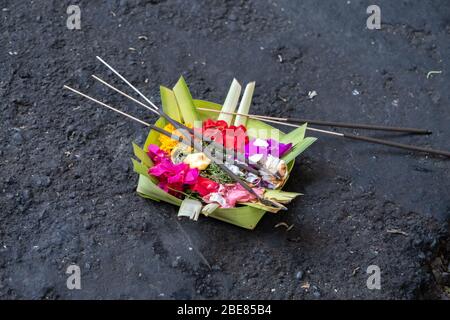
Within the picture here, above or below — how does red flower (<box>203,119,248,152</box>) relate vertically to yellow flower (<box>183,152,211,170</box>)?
above

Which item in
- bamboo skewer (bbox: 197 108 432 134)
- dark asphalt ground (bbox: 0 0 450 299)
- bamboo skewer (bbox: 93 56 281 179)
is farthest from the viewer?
bamboo skewer (bbox: 197 108 432 134)

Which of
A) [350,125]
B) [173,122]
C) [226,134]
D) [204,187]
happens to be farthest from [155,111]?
[350,125]

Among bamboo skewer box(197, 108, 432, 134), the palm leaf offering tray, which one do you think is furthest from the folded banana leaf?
bamboo skewer box(197, 108, 432, 134)

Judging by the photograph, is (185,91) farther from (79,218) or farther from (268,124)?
(79,218)

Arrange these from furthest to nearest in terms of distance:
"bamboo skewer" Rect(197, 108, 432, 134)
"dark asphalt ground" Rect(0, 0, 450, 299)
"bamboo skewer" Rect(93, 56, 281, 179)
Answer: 1. "bamboo skewer" Rect(197, 108, 432, 134)
2. "bamboo skewer" Rect(93, 56, 281, 179)
3. "dark asphalt ground" Rect(0, 0, 450, 299)

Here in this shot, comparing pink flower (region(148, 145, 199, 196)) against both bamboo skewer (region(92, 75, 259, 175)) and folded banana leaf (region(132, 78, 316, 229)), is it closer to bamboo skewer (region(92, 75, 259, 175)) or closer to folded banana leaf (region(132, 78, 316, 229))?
folded banana leaf (region(132, 78, 316, 229))

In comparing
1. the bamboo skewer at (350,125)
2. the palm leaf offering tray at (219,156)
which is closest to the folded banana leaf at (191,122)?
the palm leaf offering tray at (219,156)

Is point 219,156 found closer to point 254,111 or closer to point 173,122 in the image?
point 173,122
